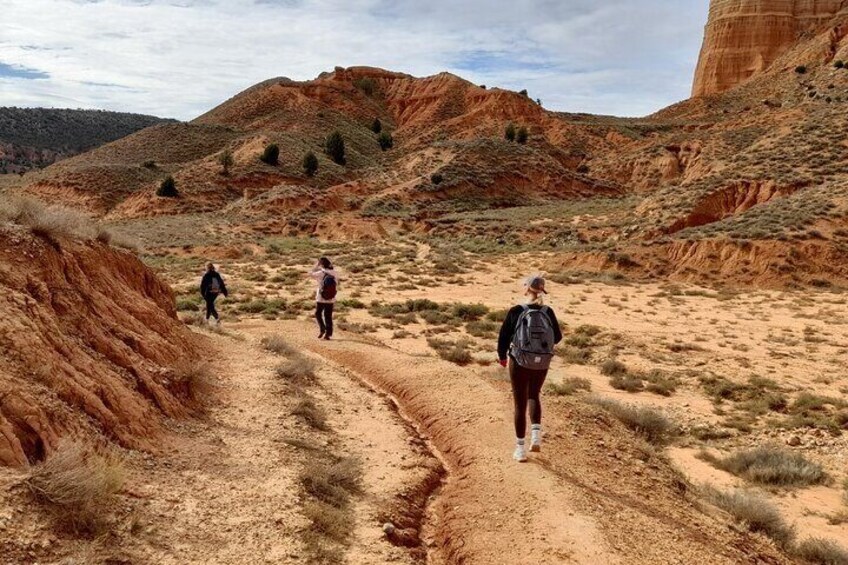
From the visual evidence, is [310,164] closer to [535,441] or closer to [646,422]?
[646,422]

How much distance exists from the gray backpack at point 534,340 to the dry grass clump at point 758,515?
2722 millimetres

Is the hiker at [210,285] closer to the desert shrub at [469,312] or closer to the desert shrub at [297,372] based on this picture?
the desert shrub at [297,372]

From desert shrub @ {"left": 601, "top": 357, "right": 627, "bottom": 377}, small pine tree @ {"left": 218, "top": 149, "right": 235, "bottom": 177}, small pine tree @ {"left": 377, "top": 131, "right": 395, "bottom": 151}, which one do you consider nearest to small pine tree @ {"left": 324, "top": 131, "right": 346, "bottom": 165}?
small pine tree @ {"left": 377, "top": 131, "right": 395, "bottom": 151}

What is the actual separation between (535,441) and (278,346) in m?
6.40

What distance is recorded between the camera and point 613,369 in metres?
13.7

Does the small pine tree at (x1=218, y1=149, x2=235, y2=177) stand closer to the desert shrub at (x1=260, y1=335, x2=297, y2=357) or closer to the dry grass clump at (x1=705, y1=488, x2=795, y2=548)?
the desert shrub at (x1=260, y1=335, x2=297, y2=357)

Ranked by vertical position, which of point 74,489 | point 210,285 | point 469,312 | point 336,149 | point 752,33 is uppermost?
point 752,33

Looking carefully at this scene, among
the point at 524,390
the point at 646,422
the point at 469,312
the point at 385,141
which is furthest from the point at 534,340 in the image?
the point at 385,141

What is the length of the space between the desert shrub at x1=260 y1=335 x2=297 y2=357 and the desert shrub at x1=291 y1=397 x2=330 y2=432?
117 inches

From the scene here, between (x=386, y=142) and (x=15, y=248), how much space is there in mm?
69269

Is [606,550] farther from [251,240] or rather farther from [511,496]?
[251,240]

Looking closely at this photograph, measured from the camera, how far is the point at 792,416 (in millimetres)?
10781

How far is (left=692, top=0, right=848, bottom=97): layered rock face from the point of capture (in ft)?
278

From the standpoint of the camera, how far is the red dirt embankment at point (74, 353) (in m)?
5.02
